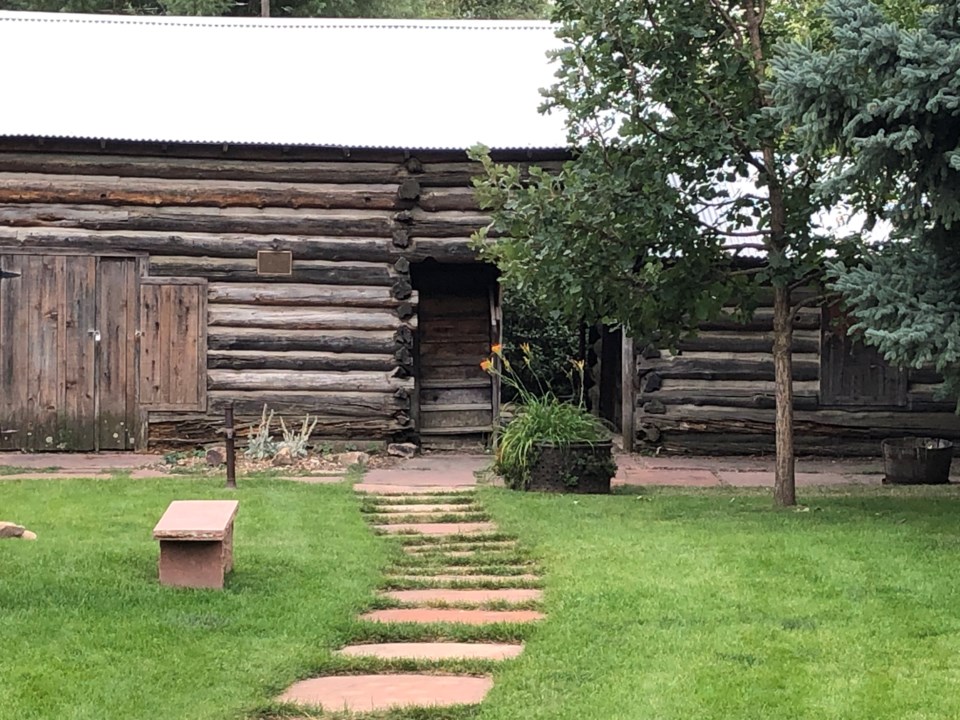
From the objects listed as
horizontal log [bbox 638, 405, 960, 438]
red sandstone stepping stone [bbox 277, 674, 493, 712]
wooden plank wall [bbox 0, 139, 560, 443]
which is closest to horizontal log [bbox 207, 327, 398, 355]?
wooden plank wall [bbox 0, 139, 560, 443]

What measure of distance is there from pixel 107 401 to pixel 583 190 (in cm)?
713

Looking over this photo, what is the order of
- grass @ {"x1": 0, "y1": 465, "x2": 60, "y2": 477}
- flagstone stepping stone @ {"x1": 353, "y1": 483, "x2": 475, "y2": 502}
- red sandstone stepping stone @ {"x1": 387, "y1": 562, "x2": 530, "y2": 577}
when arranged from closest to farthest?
red sandstone stepping stone @ {"x1": 387, "y1": 562, "x2": 530, "y2": 577} → flagstone stepping stone @ {"x1": 353, "y1": 483, "x2": 475, "y2": 502} → grass @ {"x1": 0, "y1": 465, "x2": 60, "y2": 477}

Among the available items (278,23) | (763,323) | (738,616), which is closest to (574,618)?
(738,616)

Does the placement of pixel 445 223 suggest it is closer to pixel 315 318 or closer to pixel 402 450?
pixel 315 318

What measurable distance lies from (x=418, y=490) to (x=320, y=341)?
13.0 feet

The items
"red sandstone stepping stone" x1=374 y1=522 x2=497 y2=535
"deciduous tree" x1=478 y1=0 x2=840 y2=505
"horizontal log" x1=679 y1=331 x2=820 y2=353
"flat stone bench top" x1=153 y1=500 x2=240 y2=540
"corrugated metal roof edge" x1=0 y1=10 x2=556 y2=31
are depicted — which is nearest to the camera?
"flat stone bench top" x1=153 y1=500 x2=240 y2=540

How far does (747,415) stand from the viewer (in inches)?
592

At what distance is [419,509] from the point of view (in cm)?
1047

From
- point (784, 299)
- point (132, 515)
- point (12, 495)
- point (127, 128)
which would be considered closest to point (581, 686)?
point (132, 515)

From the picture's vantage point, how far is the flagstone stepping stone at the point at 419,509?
10336 millimetres

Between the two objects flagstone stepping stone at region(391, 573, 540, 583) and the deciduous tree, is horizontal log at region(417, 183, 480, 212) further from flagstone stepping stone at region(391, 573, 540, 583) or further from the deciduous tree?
flagstone stepping stone at region(391, 573, 540, 583)

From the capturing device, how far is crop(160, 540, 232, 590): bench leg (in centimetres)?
688

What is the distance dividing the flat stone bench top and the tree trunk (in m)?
4.88

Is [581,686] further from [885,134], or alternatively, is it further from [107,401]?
[107,401]
